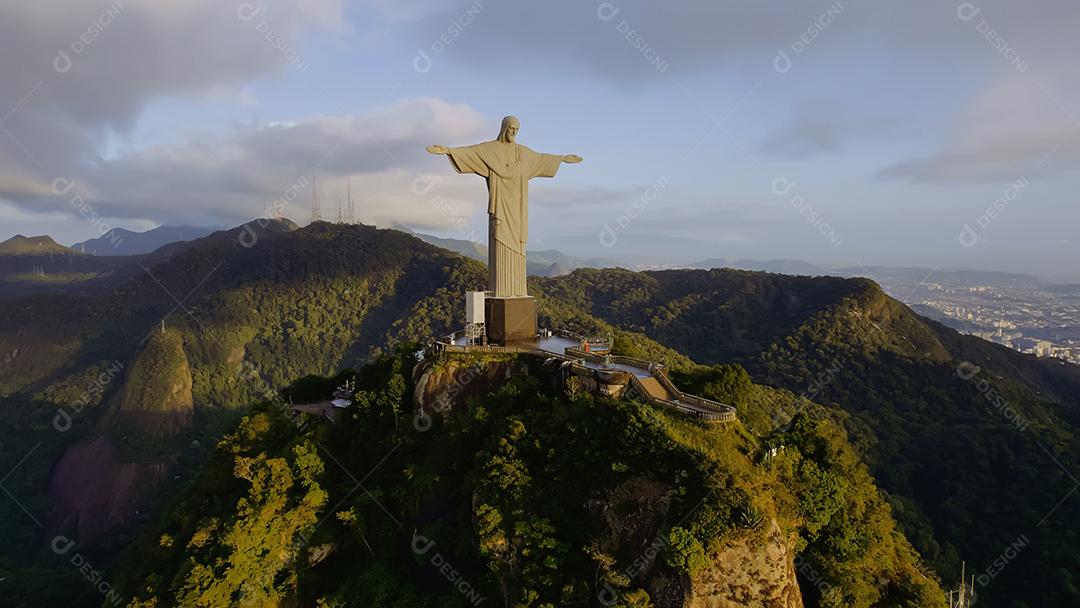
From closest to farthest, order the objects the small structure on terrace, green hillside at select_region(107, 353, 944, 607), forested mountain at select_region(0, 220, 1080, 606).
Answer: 1. green hillside at select_region(107, 353, 944, 607)
2. forested mountain at select_region(0, 220, 1080, 606)
3. the small structure on terrace

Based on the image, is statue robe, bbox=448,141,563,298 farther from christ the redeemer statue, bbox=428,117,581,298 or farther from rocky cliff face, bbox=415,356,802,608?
rocky cliff face, bbox=415,356,802,608

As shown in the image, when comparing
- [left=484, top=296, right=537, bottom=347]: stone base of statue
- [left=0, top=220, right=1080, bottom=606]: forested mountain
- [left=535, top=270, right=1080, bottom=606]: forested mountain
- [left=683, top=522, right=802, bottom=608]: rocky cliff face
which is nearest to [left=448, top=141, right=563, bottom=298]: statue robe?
[left=484, top=296, right=537, bottom=347]: stone base of statue

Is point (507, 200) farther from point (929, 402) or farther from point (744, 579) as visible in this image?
point (929, 402)

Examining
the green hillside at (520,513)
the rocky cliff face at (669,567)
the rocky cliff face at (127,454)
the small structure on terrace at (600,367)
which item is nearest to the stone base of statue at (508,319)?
the small structure on terrace at (600,367)

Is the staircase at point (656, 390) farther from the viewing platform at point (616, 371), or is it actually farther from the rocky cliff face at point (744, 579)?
the rocky cliff face at point (744, 579)

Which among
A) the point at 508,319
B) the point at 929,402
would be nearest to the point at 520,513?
the point at 508,319

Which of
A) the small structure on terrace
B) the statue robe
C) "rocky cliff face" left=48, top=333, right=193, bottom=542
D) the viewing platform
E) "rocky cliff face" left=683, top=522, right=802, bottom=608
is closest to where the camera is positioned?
"rocky cliff face" left=683, top=522, right=802, bottom=608

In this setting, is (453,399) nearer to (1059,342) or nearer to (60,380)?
(60,380)
